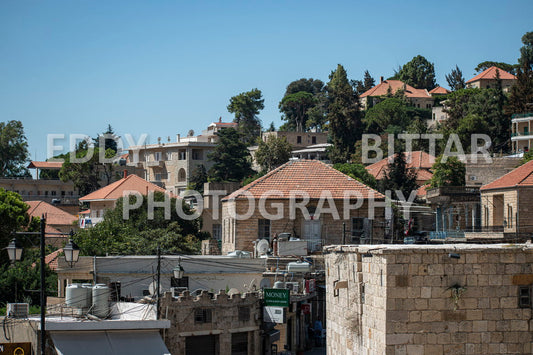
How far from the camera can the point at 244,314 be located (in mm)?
25906

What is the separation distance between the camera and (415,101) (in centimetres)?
12338

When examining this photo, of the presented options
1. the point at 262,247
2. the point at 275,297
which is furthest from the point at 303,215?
the point at 275,297

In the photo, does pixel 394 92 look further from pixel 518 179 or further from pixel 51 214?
pixel 518 179

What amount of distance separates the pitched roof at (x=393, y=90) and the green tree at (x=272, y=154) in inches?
1594

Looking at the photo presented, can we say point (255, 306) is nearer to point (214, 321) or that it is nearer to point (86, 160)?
point (214, 321)

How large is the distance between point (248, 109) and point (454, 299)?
100 meters

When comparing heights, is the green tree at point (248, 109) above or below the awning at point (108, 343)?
above

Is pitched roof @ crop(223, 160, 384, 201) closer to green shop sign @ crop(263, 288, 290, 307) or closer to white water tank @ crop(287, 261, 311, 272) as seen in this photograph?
white water tank @ crop(287, 261, 311, 272)

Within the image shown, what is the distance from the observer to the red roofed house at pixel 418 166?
243ft

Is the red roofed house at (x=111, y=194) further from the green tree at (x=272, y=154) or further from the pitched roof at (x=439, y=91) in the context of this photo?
the pitched roof at (x=439, y=91)

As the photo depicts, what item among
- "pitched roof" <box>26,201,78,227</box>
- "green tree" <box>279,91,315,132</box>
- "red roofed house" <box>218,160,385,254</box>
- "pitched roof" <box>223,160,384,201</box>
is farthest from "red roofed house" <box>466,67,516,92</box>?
"red roofed house" <box>218,160,385,254</box>

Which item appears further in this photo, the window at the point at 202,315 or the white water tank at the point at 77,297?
the window at the point at 202,315

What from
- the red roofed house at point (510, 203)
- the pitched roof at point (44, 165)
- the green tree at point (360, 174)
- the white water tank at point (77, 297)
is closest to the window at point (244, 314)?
the white water tank at point (77, 297)

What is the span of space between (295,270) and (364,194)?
26.6ft
